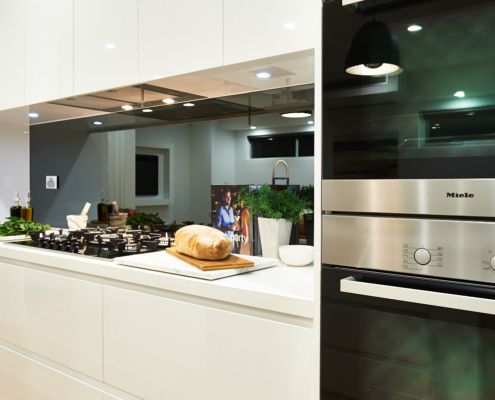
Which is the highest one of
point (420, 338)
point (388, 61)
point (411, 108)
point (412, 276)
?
point (388, 61)

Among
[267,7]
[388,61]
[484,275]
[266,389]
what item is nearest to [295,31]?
[267,7]

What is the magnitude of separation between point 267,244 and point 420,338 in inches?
36.9

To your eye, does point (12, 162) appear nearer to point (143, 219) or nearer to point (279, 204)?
point (143, 219)

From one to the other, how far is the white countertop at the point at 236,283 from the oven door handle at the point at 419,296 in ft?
0.61

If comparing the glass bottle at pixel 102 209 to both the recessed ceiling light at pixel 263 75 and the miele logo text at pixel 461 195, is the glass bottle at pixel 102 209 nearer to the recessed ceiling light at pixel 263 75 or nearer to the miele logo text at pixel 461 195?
the recessed ceiling light at pixel 263 75

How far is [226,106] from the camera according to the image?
83.5 inches

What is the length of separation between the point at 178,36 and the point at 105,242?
0.95 m

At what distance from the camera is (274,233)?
1825 millimetres

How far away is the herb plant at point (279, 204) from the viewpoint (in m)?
1.80

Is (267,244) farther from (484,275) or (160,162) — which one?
(484,275)

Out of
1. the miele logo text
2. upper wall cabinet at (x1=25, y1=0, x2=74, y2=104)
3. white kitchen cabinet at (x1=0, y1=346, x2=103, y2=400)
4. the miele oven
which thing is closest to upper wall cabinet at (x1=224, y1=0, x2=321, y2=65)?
the miele oven

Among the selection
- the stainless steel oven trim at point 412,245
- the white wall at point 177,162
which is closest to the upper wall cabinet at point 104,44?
the white wall at point 177,162

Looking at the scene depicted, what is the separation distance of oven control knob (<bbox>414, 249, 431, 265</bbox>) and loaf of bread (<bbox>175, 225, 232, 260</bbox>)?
0.74 m

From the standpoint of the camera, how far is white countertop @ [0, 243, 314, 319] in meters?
1.23
